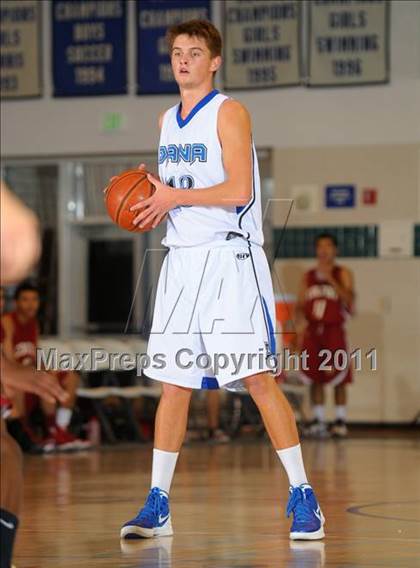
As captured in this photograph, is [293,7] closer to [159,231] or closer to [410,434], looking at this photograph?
[159,231]

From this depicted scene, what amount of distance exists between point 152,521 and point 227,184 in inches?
46.8

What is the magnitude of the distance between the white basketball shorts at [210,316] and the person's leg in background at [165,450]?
0.24 feet

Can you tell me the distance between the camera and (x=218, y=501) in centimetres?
560

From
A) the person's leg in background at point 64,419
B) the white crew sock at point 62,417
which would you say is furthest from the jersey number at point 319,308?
the white crew sock at point 62,417

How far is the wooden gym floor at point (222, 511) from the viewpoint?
381cm

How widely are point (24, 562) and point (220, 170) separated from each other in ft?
5.00

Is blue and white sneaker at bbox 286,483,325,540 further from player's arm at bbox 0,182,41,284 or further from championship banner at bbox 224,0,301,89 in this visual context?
championship banner at bbox 224,0,301,89

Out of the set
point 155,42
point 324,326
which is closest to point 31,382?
point 324,326

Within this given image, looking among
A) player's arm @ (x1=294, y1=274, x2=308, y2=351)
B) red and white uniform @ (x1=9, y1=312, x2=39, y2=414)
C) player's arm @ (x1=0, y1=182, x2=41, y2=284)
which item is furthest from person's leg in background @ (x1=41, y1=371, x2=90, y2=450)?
player's arm @ (x1=0, y1=182, x2=41, y2=284)

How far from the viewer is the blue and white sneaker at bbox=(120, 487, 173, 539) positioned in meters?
4.24

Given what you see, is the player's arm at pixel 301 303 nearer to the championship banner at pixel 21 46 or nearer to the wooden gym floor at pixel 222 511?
the wooden gym floor at pixel 222 511

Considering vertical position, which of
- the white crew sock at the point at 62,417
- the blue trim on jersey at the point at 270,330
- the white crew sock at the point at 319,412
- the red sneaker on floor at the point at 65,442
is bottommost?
the white crew sock at the point at 319,412

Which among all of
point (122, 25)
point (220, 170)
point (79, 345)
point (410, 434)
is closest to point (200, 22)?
point (220, 170)

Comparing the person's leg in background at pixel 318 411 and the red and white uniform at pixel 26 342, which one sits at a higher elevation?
the red and white uniform at pixel 26 342
